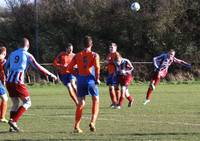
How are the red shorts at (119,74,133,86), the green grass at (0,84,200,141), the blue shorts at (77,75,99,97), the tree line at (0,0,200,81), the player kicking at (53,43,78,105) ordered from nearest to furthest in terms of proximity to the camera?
the green grass at (0,84,200,141) < the blue shorts at (77,75,99,97) < the player kicking at (53,43,78,105) < the red shorts at (119,74,133,86) < the tree line at (0,0,200,81)

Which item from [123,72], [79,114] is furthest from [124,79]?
[79,114]

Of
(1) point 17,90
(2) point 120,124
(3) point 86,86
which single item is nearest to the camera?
(3) point 86,86

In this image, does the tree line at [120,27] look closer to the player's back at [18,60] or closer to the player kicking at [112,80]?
the player kicking at [112,80]

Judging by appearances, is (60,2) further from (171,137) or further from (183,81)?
(171,137)

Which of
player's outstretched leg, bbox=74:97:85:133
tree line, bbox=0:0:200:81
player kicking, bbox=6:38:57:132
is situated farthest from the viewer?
tree line, bbox=0:0:200:81

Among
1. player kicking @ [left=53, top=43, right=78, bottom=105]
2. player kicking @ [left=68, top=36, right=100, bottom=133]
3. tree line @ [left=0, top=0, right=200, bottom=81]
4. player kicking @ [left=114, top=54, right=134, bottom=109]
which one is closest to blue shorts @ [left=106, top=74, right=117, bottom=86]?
player kicking @ [left=114, top=54, right=134, bottom=109]

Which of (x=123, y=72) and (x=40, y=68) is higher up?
(x=40, y=68)

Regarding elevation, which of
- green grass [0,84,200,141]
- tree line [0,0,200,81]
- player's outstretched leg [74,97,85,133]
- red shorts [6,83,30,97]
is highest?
tree line [0,0,200,81]

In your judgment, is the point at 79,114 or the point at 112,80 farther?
the point at 112,80

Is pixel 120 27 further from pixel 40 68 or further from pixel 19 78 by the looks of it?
pixel 40 68

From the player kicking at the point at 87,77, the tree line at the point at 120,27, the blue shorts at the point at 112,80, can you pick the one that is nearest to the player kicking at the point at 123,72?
the blue shorts at the point at 112,80

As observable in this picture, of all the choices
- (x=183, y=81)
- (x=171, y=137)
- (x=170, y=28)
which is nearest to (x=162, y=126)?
(x=171, y=137)

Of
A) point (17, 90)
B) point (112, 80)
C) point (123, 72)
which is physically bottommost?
point (17, 90)

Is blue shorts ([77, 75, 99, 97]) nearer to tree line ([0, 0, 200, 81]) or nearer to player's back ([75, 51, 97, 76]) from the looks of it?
player's back ([75, 51, 97, 76])
